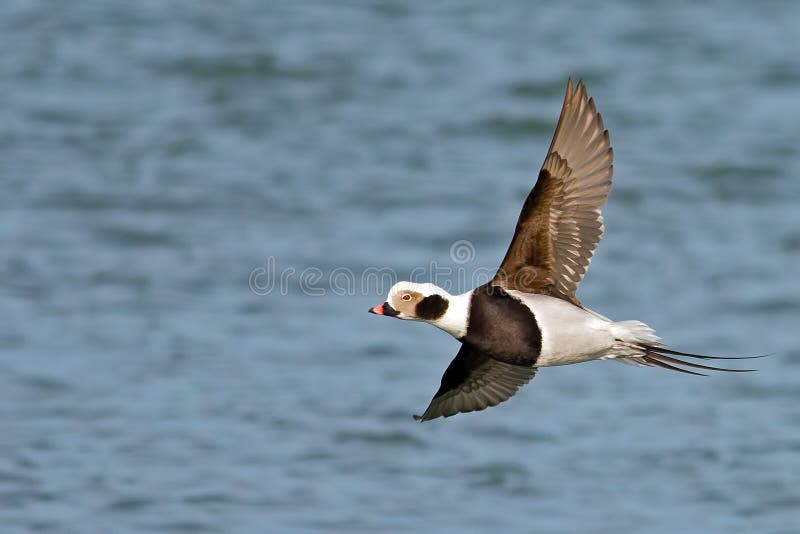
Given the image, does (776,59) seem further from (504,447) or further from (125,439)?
(125,439)

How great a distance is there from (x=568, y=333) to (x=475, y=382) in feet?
3.94

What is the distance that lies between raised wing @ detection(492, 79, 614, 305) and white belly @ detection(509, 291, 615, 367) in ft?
0.57

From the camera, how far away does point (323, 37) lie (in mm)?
22078

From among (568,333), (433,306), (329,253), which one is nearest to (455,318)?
(433,306)

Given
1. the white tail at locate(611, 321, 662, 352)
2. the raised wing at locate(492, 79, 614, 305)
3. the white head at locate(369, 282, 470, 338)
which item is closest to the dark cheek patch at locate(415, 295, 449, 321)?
the white head at locate(369, 282, 470, 338)

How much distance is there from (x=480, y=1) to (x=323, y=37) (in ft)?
8.95

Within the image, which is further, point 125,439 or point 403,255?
point 403,255

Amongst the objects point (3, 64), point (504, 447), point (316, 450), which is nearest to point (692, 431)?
point (504, 447)

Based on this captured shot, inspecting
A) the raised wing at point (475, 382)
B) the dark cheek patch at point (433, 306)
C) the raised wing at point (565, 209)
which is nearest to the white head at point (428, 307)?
the dark cheek patch at point (433, 306)

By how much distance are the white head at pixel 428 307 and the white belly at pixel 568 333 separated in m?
0.32

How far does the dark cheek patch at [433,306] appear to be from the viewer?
251 inches

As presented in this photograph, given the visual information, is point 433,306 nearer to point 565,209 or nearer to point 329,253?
point 565,209

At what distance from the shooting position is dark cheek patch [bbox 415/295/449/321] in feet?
20.9

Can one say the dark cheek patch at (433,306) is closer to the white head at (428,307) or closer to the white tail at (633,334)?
the white head at (428,307)
